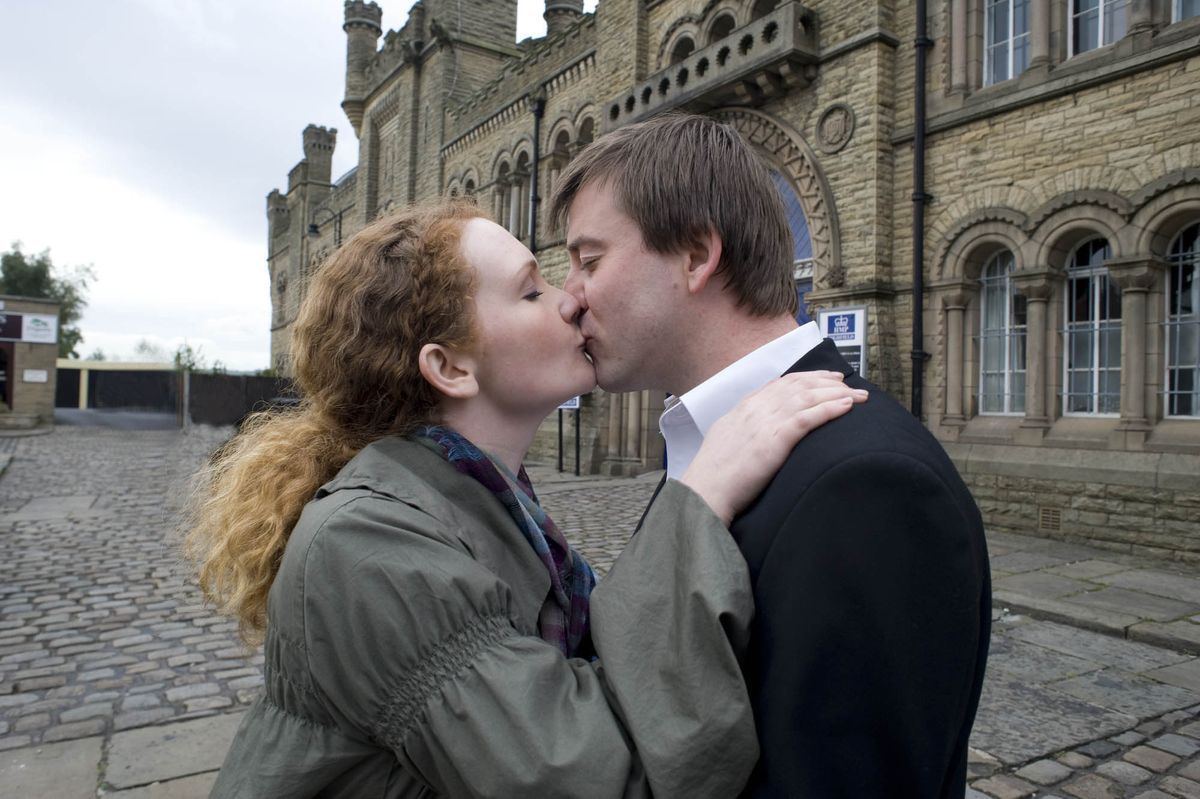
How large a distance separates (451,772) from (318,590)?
0.31 meters

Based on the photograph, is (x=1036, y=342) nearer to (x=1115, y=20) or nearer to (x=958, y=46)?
(x=1115, y=20)

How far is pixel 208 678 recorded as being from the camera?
4988 mm

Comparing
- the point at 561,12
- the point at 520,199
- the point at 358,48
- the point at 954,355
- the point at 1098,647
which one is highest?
the point at 358,48

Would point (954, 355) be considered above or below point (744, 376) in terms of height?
above

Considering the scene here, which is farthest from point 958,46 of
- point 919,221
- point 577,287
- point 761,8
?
point 577,287

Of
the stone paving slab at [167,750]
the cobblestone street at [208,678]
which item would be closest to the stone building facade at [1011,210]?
the cobblestone street at [208,678]

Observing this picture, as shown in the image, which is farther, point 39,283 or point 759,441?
point 39,283

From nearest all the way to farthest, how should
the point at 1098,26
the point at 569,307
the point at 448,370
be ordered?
the point at 448,370
the point at 569,307
the point at 1098,26

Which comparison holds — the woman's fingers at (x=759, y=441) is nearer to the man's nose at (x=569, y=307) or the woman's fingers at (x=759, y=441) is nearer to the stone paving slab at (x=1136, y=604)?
the man's nose at (x=569, y=307)

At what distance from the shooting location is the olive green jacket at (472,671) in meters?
1.09

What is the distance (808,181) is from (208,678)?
10574mm

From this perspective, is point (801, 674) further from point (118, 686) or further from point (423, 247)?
point (118, 686)

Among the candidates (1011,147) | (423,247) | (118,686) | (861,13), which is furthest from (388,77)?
(423,247)

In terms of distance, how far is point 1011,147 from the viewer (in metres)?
10.4
